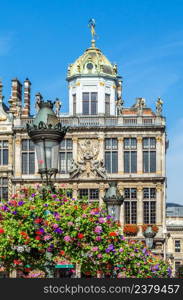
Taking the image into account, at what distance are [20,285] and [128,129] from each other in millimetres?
51779

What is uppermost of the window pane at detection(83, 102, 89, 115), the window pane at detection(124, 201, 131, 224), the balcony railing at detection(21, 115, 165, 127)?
the window pane at detection(83, 102, 89, 115)

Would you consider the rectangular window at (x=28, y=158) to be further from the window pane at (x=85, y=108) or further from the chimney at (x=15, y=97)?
the window pane at (x=85, y=108)

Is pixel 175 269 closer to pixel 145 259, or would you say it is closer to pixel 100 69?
pixel 100 69

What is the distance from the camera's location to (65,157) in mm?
68250

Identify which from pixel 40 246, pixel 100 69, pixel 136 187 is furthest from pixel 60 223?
pixel 100 69

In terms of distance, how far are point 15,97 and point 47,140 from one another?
51.0 metres

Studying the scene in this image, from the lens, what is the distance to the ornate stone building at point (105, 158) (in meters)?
67.1

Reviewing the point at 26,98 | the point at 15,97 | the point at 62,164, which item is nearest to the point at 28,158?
the point at 62,164

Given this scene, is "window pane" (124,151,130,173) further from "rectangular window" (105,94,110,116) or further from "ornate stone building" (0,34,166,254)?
"rectangular window" (105,94,110,116)

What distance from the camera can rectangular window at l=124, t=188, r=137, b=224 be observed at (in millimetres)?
67000

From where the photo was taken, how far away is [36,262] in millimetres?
22078

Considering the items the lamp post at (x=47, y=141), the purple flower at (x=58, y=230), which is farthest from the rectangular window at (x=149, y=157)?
the purple flower at (x=58, y=230)

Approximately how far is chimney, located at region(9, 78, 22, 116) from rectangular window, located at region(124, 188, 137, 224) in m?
11.4

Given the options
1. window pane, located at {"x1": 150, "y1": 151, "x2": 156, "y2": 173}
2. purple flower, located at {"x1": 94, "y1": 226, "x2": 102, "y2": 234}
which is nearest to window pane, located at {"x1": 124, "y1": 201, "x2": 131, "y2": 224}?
window pane, located at {"x1": 150, "y1": 151, "x2": 156, "y2": 173}
